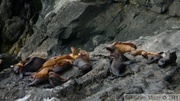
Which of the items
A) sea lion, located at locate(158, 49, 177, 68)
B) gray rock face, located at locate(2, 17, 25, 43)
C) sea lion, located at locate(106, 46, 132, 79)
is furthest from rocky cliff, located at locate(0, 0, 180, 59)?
gray rock face, located at locate(2, 17, 25, 43)

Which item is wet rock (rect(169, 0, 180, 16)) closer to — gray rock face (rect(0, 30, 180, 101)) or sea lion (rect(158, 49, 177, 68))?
gray rock face (rect(0, 30, 180, 101))

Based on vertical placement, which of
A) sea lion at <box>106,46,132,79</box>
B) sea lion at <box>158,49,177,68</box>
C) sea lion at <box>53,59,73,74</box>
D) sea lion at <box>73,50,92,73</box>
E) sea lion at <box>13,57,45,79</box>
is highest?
sea lion at <box>13,57,45,79</box>

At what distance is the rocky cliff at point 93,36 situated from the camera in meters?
8.65

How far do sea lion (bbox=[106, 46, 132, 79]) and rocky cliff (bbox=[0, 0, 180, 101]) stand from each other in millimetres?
207

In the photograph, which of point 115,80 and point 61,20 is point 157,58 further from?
point 61,20

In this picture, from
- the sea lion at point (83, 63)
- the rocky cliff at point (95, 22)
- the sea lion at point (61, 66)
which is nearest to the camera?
the sea lion at point (83, 63)

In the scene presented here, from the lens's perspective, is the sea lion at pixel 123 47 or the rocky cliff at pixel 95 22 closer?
the sea lion at pixel 123 47

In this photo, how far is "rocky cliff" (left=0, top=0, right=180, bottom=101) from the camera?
8648mm

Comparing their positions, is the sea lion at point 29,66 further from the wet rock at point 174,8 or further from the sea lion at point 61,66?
the wet rock at point 174,8

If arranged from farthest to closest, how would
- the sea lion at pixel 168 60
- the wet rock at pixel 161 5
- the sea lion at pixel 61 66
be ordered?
the wet rock at pixel 161 5
the sea lion at pixel 61 66
the sea lion at pixel 168 60

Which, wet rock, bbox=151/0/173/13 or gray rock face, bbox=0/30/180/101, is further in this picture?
wet rock, bbox=151/0/173/13

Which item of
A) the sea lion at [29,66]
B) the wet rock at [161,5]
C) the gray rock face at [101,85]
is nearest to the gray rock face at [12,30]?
the wet rock at [161,5]

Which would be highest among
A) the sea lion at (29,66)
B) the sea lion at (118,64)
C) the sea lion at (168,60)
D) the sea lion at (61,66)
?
the sea lion at (29,66)

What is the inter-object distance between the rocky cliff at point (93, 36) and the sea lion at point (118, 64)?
0.21m
